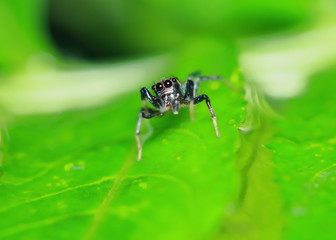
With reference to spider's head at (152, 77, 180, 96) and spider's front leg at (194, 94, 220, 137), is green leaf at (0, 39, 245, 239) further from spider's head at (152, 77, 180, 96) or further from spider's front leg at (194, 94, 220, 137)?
spider's head at (152, 77, 180, 96)

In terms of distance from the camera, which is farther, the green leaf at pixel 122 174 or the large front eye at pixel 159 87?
the large front eye at pixel 159 87

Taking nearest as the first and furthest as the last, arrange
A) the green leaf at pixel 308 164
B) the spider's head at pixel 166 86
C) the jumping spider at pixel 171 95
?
the green leaf at pixel 308 164, the jumping spider at pixel 171 95, the spider's head at pixel 166 86

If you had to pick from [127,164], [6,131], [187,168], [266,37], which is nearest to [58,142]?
[6,131]

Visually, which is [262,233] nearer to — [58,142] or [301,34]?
[58,142]

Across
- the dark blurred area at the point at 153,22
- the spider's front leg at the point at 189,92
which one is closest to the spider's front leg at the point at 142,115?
the spider's front leg at the point at 189,92

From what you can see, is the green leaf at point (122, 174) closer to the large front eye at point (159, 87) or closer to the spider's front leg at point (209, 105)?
the spider's front leg at point (209, 105)

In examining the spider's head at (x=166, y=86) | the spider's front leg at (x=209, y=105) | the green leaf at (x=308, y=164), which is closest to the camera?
the green leaf at (x=308, y=164)

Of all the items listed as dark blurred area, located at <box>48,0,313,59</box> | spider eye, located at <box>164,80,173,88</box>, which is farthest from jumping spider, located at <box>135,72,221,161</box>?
dark blurred area, located at <box>48,0,313,59</box>

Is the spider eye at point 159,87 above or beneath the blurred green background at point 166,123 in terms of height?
beneath
